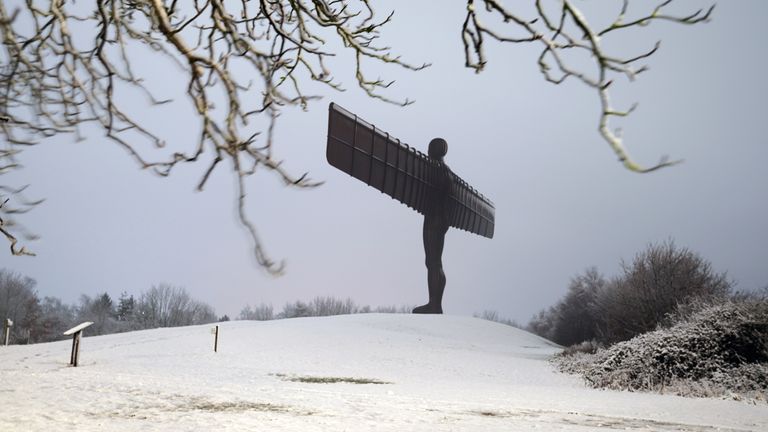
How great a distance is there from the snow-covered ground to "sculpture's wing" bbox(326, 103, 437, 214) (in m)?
6.85

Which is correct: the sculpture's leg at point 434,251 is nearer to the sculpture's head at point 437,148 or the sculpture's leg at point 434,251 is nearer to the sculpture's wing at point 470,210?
the sculpture's wing at point 470,210

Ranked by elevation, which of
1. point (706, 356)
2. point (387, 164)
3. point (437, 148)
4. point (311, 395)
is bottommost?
point (311, 395)

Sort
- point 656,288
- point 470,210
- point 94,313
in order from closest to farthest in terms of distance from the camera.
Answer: point 656,288 < point 470,210 < point 94,313

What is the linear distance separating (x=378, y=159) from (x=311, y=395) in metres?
15.9

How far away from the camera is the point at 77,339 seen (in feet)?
47.2

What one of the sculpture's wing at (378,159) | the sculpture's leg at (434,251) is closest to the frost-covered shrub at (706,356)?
the sculpture's wing at (378,159)

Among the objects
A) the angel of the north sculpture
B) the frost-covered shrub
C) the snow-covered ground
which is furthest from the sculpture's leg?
the frost-covered shrub

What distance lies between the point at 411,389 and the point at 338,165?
1295 centimetres

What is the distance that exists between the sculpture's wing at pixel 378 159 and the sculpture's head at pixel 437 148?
1.71 metres

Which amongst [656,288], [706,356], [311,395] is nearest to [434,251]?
[656,288]

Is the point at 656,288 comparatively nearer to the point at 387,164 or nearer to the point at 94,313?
the point at 387,164

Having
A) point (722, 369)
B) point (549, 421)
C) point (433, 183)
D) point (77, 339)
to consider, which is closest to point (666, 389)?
point (722, 369)

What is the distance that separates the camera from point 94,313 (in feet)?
186

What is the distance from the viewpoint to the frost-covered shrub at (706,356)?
465 inches
